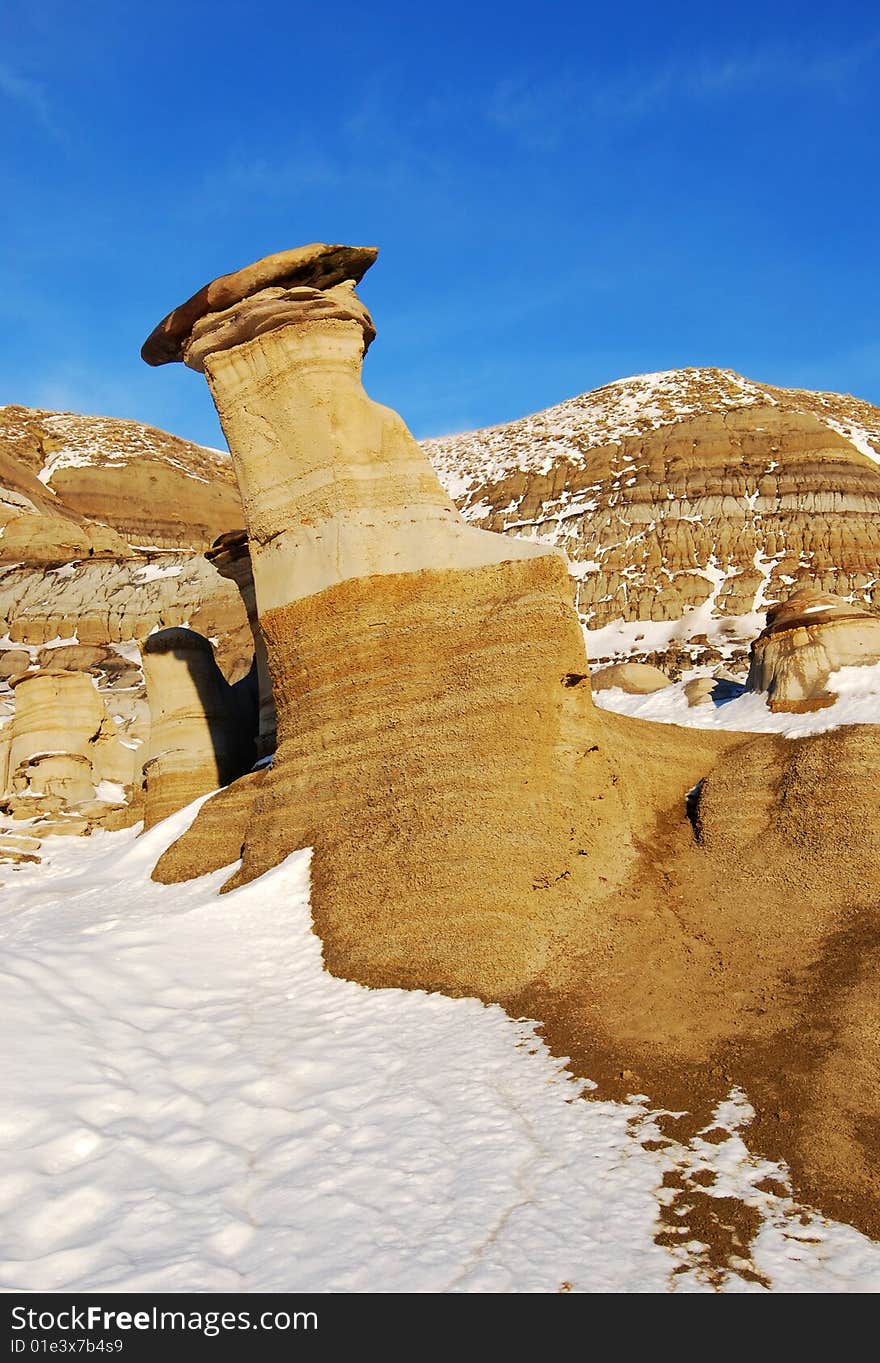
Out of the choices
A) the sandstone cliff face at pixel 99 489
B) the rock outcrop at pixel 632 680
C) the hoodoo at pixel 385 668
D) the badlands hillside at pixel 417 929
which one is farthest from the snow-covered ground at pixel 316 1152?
the sandstone cliff face at pixel 99 489

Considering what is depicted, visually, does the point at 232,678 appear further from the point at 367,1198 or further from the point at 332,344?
the point at 367,1198

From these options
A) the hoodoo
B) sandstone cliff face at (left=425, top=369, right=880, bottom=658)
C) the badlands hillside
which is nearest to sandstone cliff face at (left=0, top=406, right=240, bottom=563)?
sandstone cliff face at (left=425, top=369, right=880, bottom=658)

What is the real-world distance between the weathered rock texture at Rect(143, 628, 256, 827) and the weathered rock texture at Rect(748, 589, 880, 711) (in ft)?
36.7

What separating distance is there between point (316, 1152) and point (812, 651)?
16796 mm

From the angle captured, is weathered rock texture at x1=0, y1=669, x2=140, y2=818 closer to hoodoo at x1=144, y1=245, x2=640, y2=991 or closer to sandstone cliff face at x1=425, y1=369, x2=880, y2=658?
hoodoo at x1=144, y1=245, x2=640, y2=991

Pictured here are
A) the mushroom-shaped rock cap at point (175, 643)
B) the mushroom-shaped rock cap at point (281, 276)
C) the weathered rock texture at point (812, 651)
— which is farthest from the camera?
the mushroom-shaped rock cap at point (175, 643)

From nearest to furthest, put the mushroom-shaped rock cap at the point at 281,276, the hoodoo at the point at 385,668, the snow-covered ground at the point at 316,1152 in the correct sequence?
the snow-covered ground at the point at 316,1152
the hoodoo at the point at 385,668
the mushroom-shaped rock cap at the point at 281,276

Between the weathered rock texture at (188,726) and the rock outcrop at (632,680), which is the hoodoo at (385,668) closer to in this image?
the weathered rock texture at (188,726)

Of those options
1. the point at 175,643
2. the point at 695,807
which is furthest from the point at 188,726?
the point at 695,807

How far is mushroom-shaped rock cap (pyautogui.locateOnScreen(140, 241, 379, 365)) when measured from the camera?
545 inches
